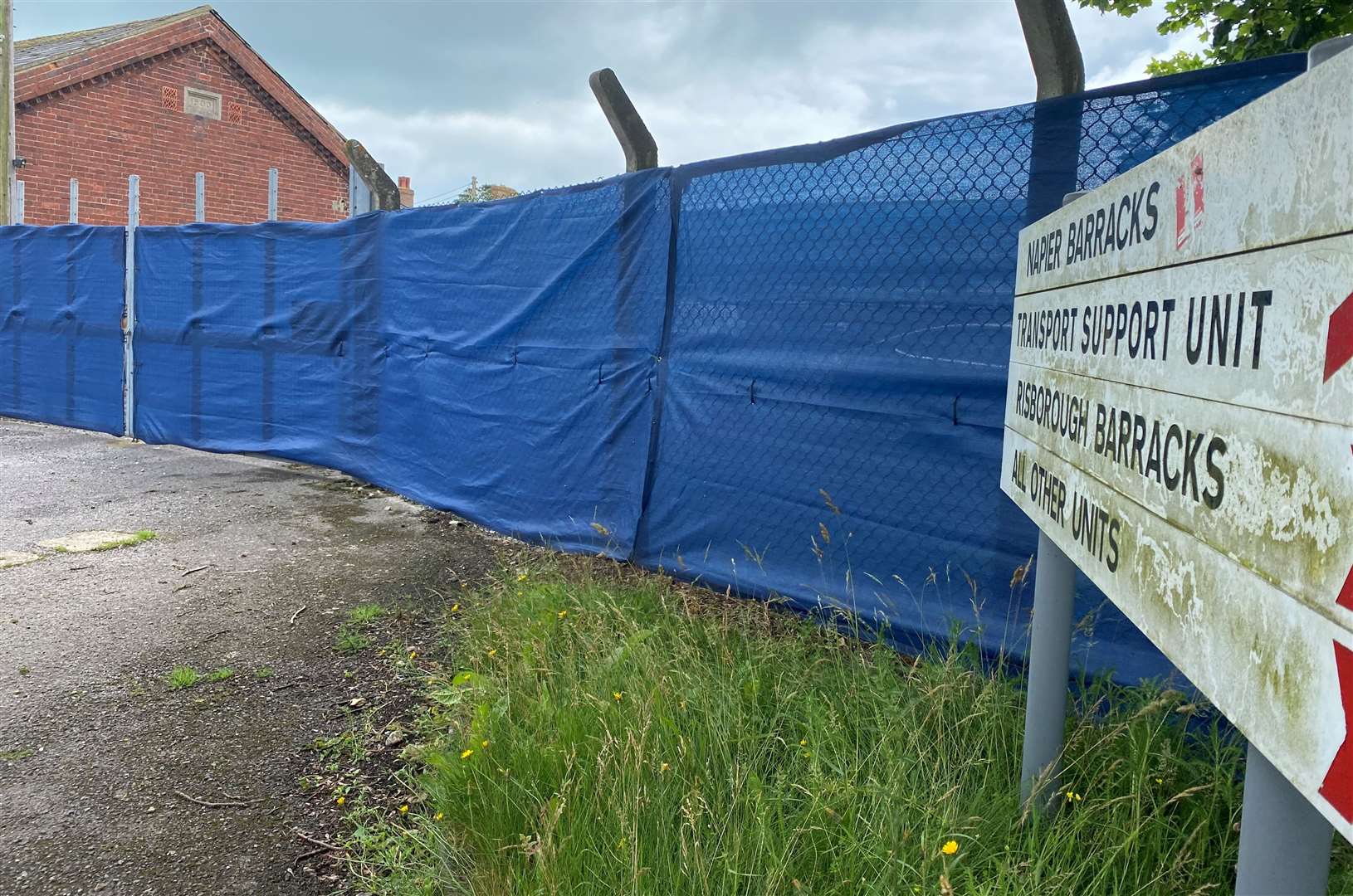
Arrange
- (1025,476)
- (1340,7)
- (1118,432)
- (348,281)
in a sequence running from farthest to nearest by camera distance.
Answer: (348,281) < (1340,7) < (1025,476) < (1118,432)

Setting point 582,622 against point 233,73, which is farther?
point 233,73

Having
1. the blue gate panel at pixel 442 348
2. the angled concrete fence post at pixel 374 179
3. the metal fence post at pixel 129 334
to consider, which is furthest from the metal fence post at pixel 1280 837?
the metal fence post at pixel 129 334

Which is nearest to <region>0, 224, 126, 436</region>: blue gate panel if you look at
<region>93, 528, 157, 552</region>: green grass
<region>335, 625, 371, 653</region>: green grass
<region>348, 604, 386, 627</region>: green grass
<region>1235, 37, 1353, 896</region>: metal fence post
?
<region>93, 528, 157, 552</region>: green grass

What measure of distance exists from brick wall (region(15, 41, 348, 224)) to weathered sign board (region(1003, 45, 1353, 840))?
62.2 feet

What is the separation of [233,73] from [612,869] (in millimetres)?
21135

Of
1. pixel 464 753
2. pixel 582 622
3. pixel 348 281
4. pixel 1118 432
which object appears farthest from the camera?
pixel 348 281

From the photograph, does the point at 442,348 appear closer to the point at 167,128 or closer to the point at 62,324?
the point at 62,324

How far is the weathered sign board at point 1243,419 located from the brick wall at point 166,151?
747 inches

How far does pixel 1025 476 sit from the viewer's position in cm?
217

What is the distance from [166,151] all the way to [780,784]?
65.7 ft

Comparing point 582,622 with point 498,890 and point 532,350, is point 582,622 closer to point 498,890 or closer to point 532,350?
point 498,890

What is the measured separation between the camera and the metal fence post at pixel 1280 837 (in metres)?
1.08

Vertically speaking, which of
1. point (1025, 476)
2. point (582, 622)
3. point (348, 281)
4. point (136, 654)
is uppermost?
point (348, 281)

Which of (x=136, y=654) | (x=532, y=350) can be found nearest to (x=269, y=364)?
(x=532, y=350)
